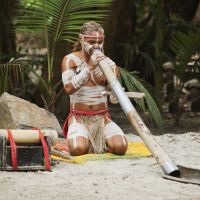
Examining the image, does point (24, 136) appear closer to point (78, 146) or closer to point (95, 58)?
point (78, 146)

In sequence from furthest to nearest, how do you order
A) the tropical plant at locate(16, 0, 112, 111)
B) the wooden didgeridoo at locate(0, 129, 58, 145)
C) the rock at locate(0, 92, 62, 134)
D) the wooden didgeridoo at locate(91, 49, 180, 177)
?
the tropical plant at locate(16, 0, 112, 111) < the rock at locate(0, 92, 62, 134) < the wooden didgeridoo at locate(0, 129, 58, 145) < the wooden didgeridoo at locate(91, 49, 180, 177)

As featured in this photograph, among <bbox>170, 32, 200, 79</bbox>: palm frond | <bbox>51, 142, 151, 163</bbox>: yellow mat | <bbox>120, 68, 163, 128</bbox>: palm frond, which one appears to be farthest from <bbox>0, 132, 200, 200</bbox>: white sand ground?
<bbox>170, 32, 200, 79</bbox>: palm frond

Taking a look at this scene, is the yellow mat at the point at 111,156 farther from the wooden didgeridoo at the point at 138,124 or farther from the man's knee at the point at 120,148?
the wooden didgeridoo at the point at 138,124

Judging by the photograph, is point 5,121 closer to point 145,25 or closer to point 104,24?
point 104,24

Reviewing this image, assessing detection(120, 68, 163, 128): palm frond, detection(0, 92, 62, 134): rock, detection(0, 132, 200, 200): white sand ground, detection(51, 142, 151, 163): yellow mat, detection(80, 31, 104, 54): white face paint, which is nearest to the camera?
detection(0, 132, 200, 200): white sand ground

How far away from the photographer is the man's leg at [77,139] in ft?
21.5

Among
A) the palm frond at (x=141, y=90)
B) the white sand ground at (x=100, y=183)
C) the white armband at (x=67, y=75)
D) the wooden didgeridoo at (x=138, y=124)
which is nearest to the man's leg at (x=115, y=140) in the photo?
the white sand ground at (x=100, y=183)

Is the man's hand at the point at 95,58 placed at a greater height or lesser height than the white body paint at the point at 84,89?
greater

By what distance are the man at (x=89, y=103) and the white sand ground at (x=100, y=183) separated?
305mm

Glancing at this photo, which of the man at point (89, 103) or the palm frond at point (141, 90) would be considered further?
the palm frond at point (141, 90)

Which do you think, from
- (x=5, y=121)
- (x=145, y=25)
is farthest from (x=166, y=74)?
(x=5, y=121)

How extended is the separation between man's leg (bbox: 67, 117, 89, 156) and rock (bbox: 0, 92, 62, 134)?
76 cm

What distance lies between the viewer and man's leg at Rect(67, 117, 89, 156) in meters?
6.55

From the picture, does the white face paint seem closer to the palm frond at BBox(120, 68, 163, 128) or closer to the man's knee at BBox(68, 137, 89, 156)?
the man's knee at BBox(68, 137, 89, 156)
